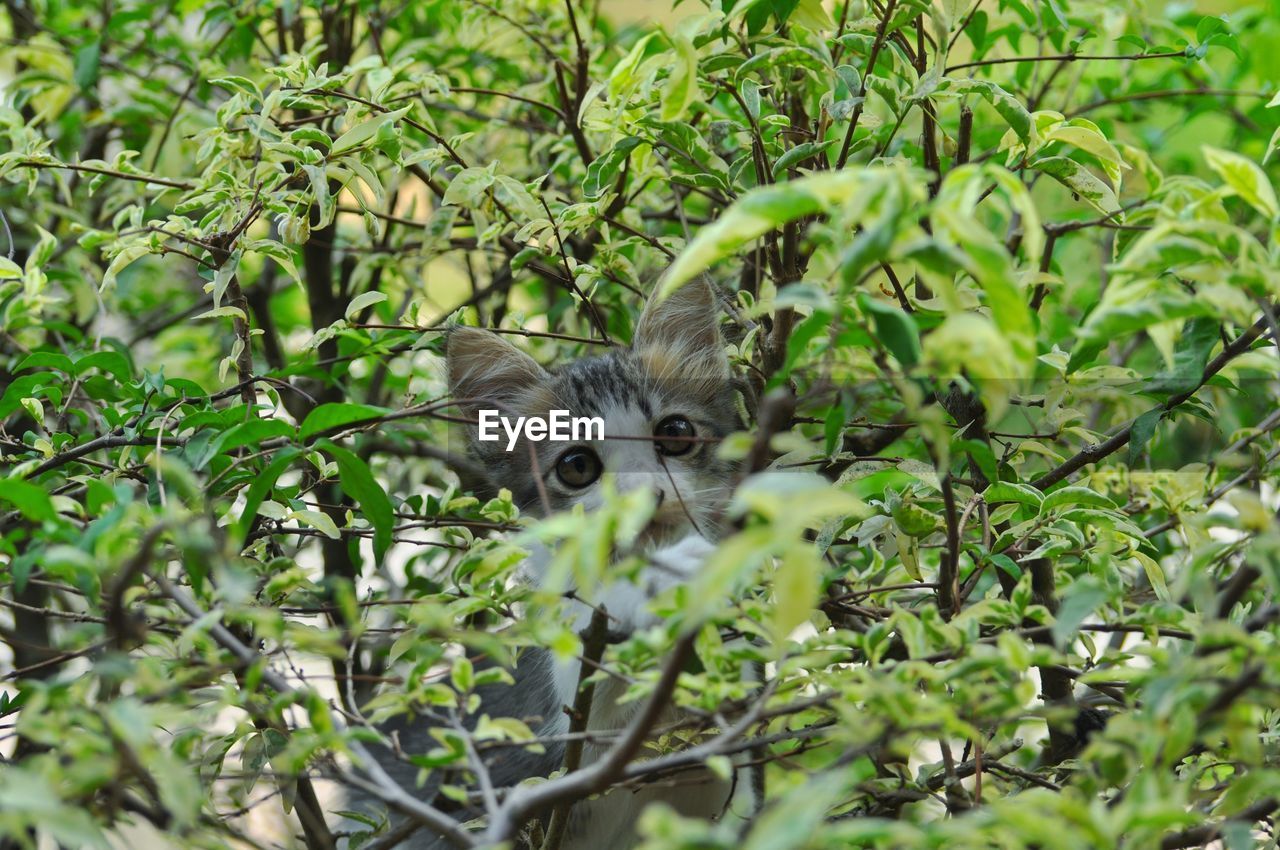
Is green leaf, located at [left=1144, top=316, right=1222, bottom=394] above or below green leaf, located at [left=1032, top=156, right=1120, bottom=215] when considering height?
below

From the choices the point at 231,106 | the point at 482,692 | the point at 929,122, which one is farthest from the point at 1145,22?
the point at 482,692

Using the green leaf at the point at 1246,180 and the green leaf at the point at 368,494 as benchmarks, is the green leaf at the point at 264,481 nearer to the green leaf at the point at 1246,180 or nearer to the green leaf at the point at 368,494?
the green leaf at the point at 368,494

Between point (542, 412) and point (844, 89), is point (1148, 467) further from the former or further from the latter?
point (542, 412)

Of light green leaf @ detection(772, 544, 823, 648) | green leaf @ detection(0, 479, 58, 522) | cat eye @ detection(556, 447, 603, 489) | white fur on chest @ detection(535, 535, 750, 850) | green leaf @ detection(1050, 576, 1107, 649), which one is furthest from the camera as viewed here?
cat eye @ detection(556, 447, 603, 489)

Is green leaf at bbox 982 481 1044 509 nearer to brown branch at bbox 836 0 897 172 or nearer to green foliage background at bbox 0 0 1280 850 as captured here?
green foliage background at bbox 0 0 1280 850

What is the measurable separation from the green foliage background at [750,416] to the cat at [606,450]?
142 mm

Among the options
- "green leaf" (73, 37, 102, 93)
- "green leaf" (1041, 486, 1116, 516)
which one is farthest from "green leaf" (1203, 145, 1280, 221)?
"green leaf" (73, 37, 102, 93)

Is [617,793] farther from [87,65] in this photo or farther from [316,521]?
[87,65]

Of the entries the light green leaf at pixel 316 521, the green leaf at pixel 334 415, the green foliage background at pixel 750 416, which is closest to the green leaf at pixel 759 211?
the green foliage background at pixel 750 416

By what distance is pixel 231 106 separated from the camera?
1.67 metres

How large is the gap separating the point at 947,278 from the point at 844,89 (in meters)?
0.93

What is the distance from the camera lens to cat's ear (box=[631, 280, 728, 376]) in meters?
2.23

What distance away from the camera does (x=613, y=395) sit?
7.44ft

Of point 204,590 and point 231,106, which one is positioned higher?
point 231,106
